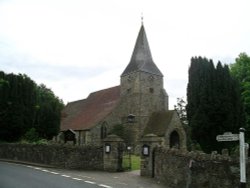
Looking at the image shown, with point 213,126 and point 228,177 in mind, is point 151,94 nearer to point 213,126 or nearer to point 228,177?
point 213,126

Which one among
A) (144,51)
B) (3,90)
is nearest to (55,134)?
(3,90)

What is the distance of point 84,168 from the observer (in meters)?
20.7

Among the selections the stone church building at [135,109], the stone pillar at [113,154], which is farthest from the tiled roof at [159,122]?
the stone pillar at [113,154]

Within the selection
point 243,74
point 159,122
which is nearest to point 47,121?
point 159,122

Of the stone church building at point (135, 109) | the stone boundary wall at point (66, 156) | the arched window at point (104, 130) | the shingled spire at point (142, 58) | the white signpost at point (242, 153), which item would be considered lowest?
the stone boundary wall at point (66, 156)

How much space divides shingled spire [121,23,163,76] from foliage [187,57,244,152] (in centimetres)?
1208

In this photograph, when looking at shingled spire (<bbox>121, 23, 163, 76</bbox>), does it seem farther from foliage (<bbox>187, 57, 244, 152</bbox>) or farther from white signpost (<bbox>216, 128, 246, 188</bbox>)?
white signpost (<bbox>216, 128, 246, 188</bbox>)

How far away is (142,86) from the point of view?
4403 cm

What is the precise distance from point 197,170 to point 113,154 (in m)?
7.93

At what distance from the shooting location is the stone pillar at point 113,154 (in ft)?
64.3

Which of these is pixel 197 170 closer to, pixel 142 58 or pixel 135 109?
pixel 135 109

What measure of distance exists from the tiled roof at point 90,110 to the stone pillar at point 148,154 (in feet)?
79.6

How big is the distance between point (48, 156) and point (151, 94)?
24.1 meters

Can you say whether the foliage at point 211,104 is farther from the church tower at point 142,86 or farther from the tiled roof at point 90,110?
the tiled roof at point 90,110
